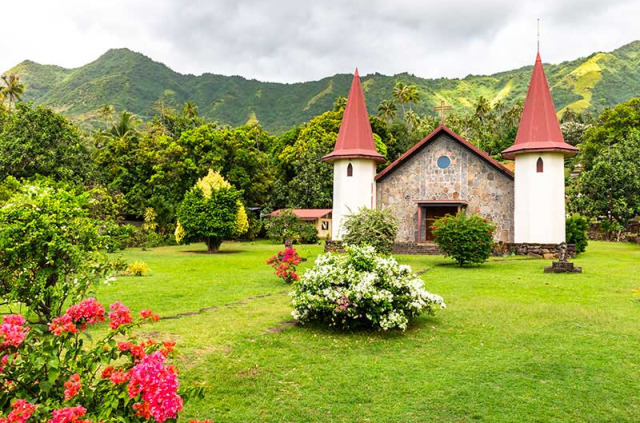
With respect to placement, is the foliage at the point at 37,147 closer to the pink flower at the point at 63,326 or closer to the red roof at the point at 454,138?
the red roof at the point at 454,138

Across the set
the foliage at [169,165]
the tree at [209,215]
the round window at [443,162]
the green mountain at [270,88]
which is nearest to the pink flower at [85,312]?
the tree at [209,215]

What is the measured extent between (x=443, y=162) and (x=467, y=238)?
7915mm

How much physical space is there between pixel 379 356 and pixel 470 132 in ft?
206

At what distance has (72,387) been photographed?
8.39ft

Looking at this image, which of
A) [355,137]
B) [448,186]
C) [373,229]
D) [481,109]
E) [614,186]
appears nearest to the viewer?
[373,229]

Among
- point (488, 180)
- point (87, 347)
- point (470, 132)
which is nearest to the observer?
point (87, 347)

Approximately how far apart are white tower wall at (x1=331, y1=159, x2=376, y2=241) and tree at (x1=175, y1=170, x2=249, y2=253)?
5592 mm

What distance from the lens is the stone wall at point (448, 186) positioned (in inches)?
898

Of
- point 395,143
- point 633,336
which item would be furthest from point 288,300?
point 395,143

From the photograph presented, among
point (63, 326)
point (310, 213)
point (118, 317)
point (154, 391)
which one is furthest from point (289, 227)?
point (154, 391)

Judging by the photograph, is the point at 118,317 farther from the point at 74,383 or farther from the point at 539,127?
Result: the point at 539,127

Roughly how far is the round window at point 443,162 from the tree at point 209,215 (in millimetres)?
10667

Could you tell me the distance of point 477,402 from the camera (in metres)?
4.90

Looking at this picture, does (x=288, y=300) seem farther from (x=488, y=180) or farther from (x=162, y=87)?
(x=162, y=87)
